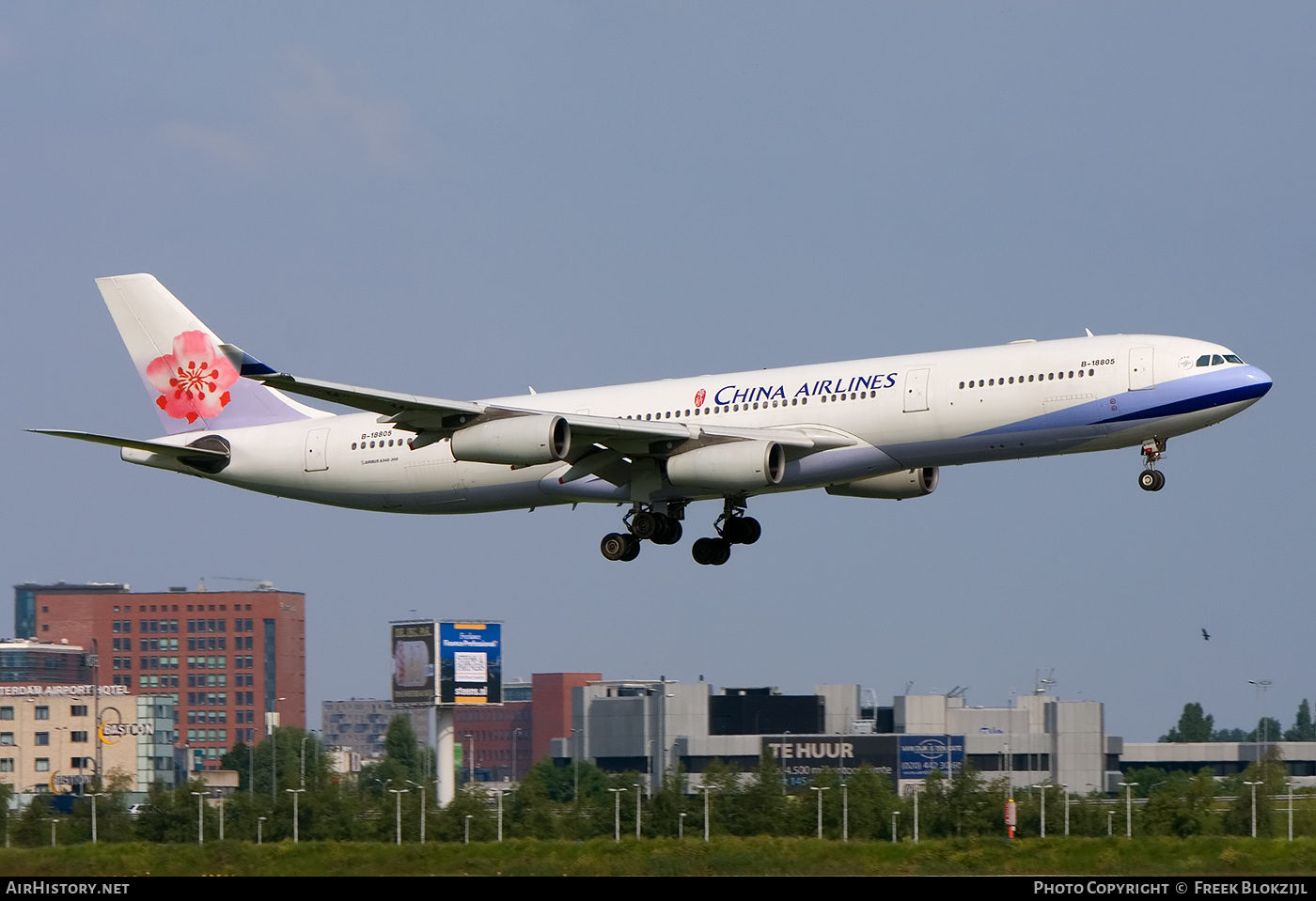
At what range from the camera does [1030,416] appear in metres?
46.2

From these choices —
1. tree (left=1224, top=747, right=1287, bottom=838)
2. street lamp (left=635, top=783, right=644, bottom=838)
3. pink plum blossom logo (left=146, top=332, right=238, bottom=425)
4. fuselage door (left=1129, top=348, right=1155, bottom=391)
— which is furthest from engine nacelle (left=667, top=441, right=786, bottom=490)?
tree (left=1224, top=747, right=1287, bottom=838)

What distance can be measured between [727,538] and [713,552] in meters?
0.62

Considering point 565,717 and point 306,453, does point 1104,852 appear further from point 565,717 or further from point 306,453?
point 565,717

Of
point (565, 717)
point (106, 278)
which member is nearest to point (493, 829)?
point (106, 278)

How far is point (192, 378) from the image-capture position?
5872 centimetres

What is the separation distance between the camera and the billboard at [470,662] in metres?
103

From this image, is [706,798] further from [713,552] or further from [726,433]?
[726,433]

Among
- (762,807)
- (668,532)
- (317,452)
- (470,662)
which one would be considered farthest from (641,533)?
(470,662)

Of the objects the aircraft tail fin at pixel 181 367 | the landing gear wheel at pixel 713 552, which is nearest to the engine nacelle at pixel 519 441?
the landing gear wheel at pixel 713 552

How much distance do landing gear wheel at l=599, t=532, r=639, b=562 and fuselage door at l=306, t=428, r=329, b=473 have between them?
9.57 meters

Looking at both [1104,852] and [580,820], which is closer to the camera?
[1104,852]

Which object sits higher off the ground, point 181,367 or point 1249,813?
point 181,367

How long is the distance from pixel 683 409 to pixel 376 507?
10.8m
